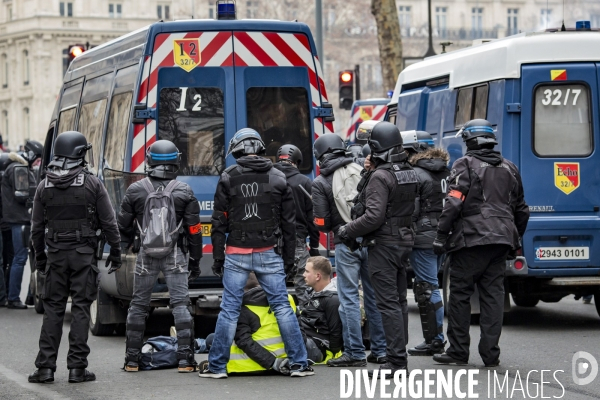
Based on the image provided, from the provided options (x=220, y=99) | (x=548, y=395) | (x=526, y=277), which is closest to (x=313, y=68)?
(x=220, y=99)

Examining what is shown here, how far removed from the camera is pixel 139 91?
1123 centimetres

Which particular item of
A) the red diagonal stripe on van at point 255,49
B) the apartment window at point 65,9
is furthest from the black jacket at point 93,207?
the apartment window at point 65,9

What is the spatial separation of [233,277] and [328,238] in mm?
2490

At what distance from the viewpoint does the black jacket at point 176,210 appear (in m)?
9.68

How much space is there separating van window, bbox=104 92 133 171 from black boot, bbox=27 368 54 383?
2.67 metres

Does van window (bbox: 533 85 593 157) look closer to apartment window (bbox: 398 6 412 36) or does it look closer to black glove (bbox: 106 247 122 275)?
black glove (bbox: 106 247 122 275)

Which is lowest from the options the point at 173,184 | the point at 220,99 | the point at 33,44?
the point at 173,184

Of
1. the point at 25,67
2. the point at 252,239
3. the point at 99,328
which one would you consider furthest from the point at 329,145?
the point at 25,67

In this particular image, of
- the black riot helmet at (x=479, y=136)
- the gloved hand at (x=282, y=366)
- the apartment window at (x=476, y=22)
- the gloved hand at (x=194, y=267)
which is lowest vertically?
the gloved hand at (x=282, y=366)

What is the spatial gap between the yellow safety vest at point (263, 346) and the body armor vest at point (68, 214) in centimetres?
135

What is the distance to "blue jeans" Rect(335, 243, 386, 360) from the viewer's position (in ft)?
31.5

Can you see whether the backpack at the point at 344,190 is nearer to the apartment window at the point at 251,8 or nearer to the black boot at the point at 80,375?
the black boot at the point at 80,375

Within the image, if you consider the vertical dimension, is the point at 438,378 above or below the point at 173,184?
below

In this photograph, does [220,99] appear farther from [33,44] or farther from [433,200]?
[33,44]
